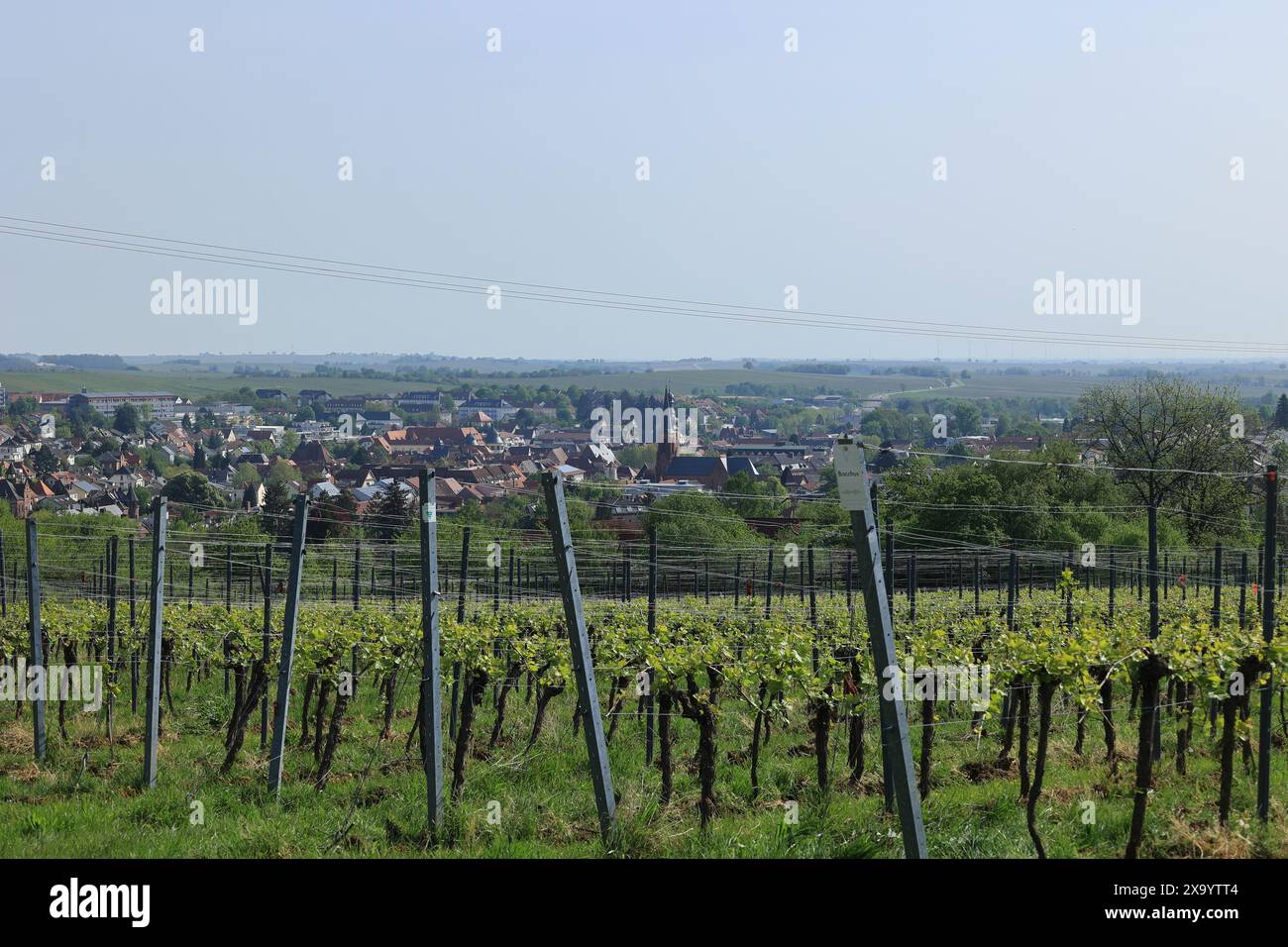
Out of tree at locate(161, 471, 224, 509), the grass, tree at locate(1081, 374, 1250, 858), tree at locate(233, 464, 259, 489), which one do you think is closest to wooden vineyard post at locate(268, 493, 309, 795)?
the grass

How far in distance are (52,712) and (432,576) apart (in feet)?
39.5

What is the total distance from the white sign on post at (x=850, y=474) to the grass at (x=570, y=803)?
291 centimetres

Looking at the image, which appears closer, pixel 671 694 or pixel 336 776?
pixel 671 694

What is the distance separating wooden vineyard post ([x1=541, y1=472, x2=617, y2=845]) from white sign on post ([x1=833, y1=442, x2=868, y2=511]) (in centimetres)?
257

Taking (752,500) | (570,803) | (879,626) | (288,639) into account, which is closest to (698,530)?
(752,500)

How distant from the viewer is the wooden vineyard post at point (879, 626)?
22.4 ft

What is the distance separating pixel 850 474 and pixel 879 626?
0.85 m

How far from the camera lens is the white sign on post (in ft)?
22.1

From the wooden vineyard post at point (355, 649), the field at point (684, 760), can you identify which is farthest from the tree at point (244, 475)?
the field at point (684, 760)

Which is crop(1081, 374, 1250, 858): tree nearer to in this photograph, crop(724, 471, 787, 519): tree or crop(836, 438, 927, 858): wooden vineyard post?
crop(724, 471, 787, 519): tree
